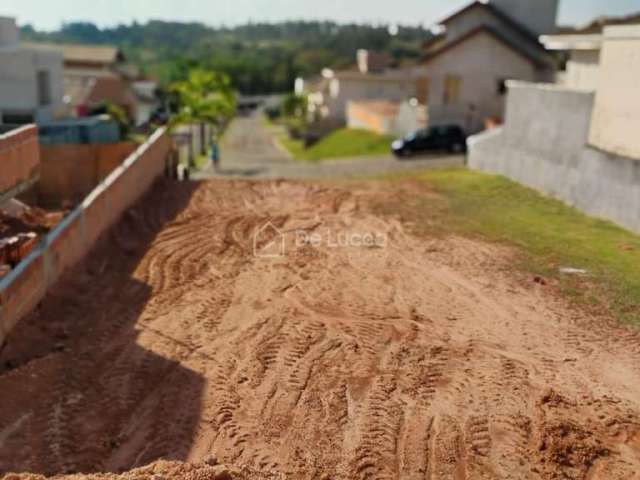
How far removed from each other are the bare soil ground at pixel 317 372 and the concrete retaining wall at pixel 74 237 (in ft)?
1.04

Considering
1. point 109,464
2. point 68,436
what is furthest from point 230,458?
point 68,436

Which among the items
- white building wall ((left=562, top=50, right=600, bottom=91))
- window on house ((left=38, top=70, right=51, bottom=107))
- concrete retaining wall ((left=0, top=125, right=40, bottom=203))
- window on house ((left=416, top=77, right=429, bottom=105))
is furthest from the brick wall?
window on house ((left=416, top=77, right=429, bottom=105))

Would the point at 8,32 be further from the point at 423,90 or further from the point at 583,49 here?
the point at 583,49

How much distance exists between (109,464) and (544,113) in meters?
17.3

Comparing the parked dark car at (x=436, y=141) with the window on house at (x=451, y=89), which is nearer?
the parked dark car at (x=436, y=141)

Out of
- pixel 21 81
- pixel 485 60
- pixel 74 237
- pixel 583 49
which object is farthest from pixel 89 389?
pixel 485 60

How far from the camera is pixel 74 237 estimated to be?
1398 centimetres

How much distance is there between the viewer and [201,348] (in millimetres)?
10719

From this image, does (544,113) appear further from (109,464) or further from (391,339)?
(109,464)

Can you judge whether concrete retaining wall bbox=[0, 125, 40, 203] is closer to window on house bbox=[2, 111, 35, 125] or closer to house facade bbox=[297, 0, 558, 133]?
window on house bbox=[2, 111, 35, 125]
